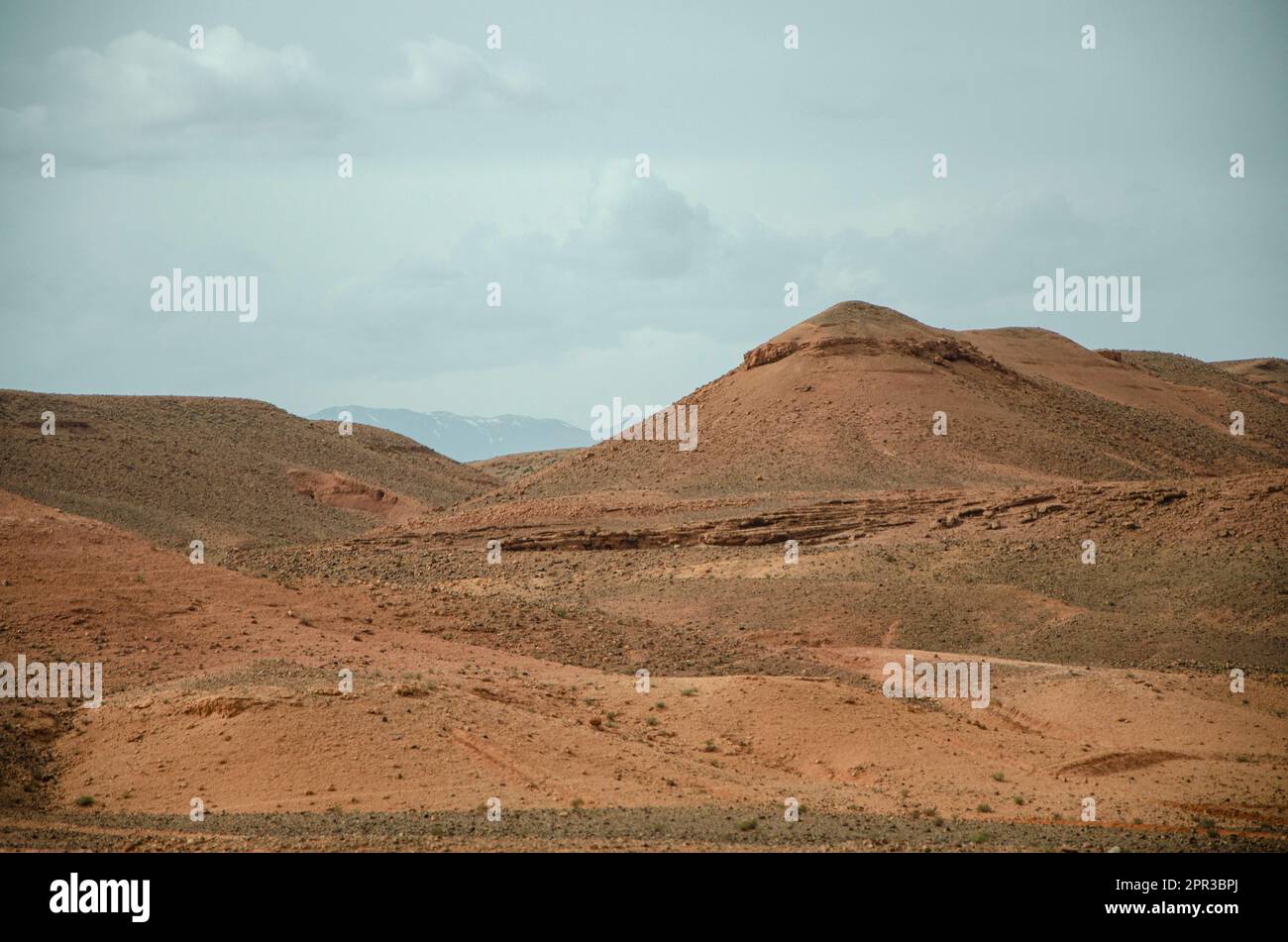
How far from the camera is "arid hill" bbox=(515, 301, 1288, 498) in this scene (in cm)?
5047

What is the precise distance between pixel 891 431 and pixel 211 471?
34833 millimetres

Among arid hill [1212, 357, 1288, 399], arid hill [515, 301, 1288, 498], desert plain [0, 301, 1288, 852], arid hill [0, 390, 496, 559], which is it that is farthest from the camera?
arid hill [1212, 357, 1288, 399]

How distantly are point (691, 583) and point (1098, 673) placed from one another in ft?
43.3

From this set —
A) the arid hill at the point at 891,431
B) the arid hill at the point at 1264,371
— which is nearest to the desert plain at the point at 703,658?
the arid hill at the point at 891,431

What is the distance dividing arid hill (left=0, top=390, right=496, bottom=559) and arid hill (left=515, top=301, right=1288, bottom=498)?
1477 centimetres

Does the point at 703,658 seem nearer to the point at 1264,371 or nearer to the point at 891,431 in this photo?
the point at 891,431

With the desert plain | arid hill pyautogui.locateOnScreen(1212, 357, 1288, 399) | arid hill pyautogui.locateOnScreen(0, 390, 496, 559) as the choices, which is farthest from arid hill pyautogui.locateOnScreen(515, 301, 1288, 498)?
arid hill pyautogui.locateOnScreen(1212, 357, 1288, 399)

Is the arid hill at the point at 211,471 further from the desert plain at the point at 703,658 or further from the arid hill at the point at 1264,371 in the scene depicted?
the arid hill at the point at 1264,371

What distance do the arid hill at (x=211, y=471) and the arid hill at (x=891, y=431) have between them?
1477 cm

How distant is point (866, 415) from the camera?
5497cm

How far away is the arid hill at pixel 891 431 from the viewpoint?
5047cm

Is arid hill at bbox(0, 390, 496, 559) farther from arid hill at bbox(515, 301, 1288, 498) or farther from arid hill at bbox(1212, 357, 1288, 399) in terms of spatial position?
arid hill at bbox(1212, 357, 1288, 399)

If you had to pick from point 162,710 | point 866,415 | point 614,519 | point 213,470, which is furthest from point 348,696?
point 213,470
